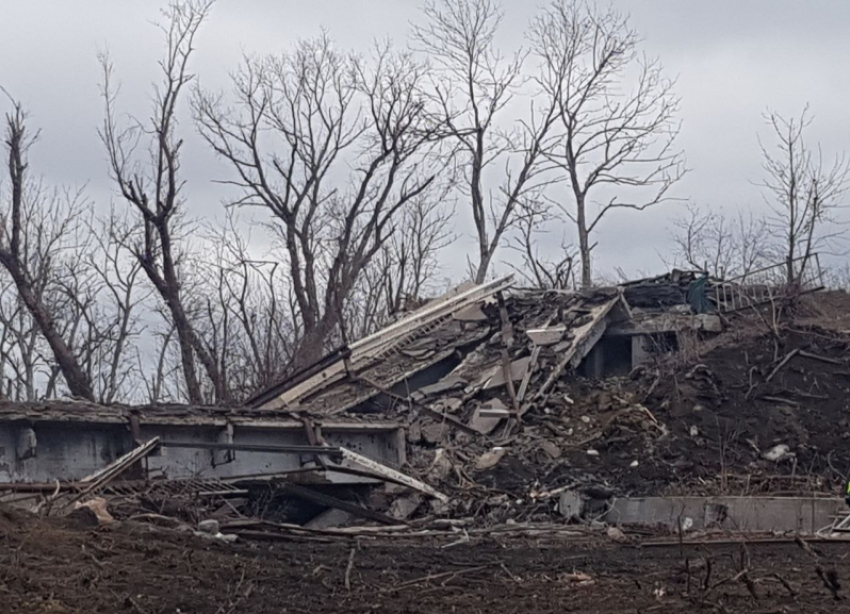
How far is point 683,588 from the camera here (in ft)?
26.1

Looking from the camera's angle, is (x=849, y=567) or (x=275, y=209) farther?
(x=275, y=209)

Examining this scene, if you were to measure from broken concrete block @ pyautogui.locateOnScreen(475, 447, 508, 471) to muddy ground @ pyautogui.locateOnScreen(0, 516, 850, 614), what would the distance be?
5.69 m

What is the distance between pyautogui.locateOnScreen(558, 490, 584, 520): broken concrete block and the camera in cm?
1462

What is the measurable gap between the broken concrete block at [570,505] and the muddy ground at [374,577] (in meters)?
3.92

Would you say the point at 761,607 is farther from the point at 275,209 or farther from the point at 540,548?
the point at 275,209

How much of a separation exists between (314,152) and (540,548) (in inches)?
821

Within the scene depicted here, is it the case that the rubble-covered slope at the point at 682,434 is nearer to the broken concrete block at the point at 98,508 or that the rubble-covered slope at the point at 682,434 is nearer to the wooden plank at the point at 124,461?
the wooden plank at the point at 124,461

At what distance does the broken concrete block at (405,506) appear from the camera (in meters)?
14.5

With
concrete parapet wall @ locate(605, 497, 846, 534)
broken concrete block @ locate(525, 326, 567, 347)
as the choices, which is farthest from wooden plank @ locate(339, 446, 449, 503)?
broken concrete block @ locate(525, 326, 567, 347)

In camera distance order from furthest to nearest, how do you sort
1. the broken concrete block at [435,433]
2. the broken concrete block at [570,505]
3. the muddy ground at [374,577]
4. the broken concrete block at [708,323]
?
1. the broken concrete block at [708,323]
2. the broken concrete block at [435,433]
3. the broken concrete block at [570,505]
4. the muddy ground at [374,577]

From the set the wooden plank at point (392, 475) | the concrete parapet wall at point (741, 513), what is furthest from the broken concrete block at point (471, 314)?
the concrete parapet wall at point (741, 513)

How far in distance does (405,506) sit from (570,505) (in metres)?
2.22

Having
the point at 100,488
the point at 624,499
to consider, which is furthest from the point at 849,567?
the point at 100,488

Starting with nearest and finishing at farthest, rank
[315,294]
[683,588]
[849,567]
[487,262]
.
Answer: [683,588] → [849,567] → [315,294] → [487,262]
